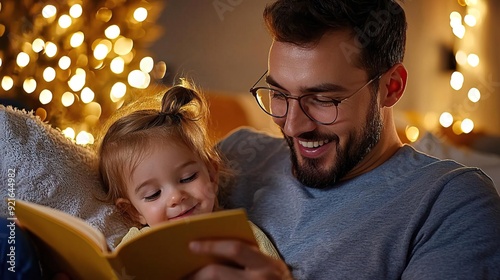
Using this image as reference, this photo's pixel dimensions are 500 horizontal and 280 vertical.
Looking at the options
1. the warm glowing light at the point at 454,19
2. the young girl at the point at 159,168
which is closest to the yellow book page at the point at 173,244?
the young girl at the point at 159,168

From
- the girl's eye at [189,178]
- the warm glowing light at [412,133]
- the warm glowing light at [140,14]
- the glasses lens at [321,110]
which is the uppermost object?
the warm glowing light at [140,14]

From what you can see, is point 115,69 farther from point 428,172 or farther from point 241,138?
point 428,172

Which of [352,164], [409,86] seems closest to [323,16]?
[352,164]

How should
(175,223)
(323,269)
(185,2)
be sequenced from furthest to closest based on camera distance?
(185,2) → (323,269) → (175,223)

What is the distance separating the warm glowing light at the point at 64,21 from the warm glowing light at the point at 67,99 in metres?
0.25

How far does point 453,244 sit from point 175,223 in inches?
22.2

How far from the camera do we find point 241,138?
1.92 meters

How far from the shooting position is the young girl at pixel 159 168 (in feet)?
5.04

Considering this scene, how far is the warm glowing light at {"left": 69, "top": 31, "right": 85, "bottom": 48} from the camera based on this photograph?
8.34 ft

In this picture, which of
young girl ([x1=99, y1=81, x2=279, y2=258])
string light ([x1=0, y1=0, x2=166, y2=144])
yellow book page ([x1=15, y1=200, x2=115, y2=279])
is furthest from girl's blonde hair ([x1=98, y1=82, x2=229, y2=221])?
string light ([x1=0, y1=0, x2=166, y2=144])

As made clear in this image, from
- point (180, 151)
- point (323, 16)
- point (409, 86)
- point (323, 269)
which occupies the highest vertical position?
point (323, 16)

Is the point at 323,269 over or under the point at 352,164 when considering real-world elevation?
under

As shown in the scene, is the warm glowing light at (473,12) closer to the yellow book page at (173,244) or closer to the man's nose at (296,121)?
the man's nose at (296,121)

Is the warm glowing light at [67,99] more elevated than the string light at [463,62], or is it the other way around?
the warm glowing light at [67,99]
